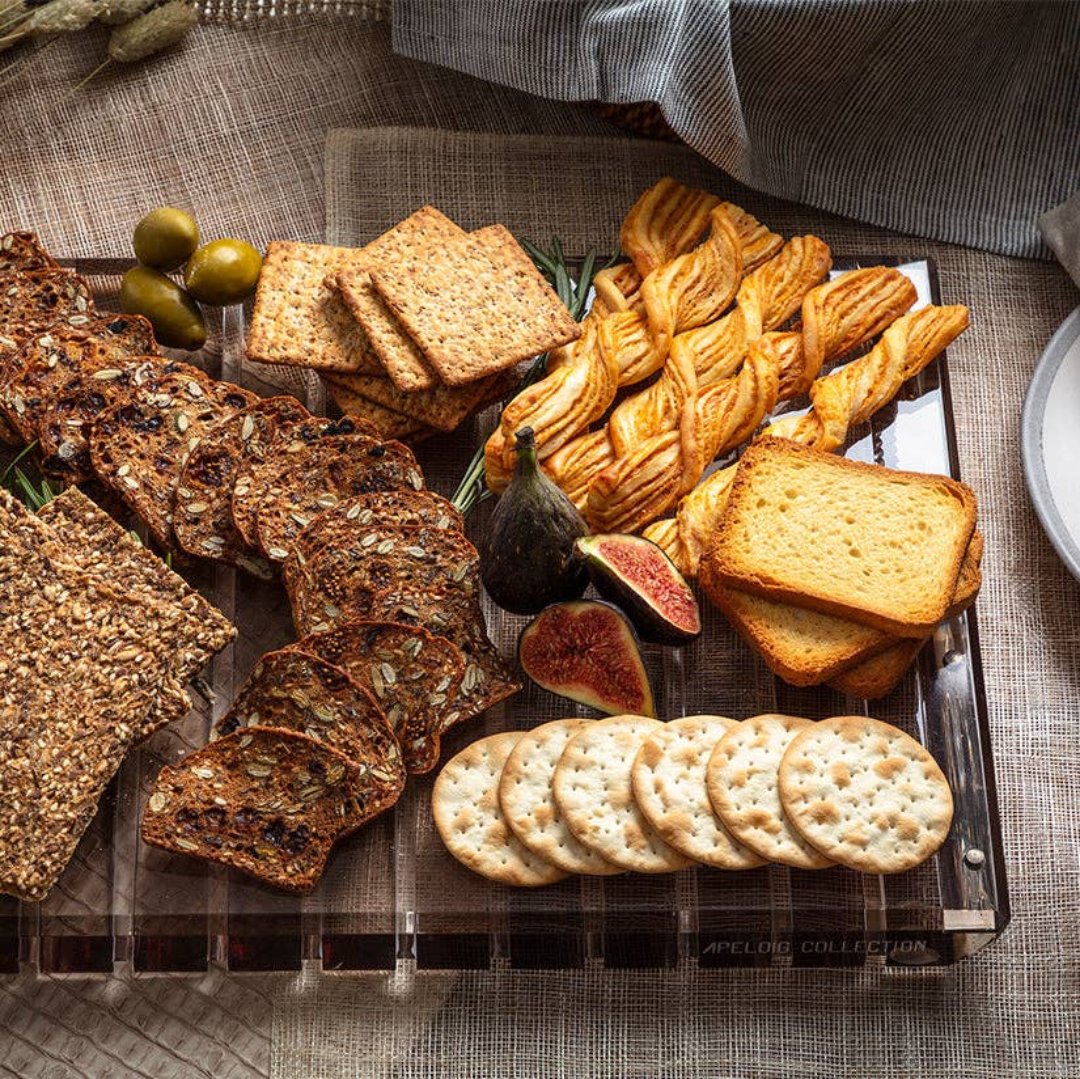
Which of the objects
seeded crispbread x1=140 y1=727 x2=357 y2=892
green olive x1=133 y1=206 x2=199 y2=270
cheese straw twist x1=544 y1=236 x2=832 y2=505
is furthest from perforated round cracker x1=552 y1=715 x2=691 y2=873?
green olive x1=133 y1=206 x2=199 y2=270

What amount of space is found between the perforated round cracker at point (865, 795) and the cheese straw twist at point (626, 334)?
3.30 ft

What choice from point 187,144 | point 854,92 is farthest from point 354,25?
point 854,92

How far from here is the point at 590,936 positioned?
3.58m

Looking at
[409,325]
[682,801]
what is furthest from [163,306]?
[682,801]

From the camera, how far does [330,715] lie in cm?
354

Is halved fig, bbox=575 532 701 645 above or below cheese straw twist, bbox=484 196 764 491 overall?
below

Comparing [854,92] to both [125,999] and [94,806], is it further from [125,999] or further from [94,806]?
[125,999]

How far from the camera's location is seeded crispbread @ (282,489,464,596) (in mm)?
3648

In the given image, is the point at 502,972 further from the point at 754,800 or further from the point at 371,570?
the point at 371,570

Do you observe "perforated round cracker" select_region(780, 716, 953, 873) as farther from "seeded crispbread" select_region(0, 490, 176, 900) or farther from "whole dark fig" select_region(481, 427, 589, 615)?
"seeded crispbread" select_region(0, 490, 176, 900)

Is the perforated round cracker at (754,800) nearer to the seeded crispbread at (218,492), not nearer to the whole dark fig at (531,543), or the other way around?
the whole dark fig at (531,543)

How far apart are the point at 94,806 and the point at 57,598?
1.64ft

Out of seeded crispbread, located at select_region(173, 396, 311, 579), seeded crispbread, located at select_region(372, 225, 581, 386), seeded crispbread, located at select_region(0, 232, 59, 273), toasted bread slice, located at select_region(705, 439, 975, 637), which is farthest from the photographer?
seeded crispbread, located at select_region(0, 232, 59, 273)

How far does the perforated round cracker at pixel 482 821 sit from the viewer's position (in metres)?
3.51
